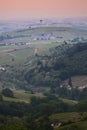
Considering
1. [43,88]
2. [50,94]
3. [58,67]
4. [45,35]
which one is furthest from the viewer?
[45,35]

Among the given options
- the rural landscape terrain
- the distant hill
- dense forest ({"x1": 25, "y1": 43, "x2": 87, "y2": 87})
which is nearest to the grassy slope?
the rural landscape terrain

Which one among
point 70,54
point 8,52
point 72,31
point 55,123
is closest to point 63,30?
point 72,31

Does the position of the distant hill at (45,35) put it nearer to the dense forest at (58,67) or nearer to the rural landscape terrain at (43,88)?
the rural landscape terrain at (43,88)

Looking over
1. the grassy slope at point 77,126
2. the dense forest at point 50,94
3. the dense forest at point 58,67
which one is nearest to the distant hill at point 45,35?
the dense forest at point 50,94

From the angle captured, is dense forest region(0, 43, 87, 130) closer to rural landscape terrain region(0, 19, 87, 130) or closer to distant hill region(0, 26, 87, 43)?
rural landscape terrain region(0, 19, 87, 130)

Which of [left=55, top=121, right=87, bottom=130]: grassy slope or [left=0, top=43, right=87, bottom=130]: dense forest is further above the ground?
[left=55, top=121, right=87, bottom=130]: grassy slope

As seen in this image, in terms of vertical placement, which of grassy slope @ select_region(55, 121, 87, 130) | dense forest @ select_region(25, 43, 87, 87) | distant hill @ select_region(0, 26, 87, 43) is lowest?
distant hill @ select_region(0, 26, 87, 43)

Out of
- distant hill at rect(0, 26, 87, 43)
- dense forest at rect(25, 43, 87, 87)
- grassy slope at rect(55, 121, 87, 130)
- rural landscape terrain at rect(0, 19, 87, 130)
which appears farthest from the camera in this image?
distant hill at rect(0, 26, 87, 43)

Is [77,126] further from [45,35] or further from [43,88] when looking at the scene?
[45,35]

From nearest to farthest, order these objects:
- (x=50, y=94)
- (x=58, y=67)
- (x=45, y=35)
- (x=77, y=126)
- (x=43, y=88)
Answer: (x=77, y=126), (x=50, y=94), (x=43, y=88), (x=58, y=67), (x=45, y=35)

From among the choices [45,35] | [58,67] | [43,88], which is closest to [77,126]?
[43,88]
